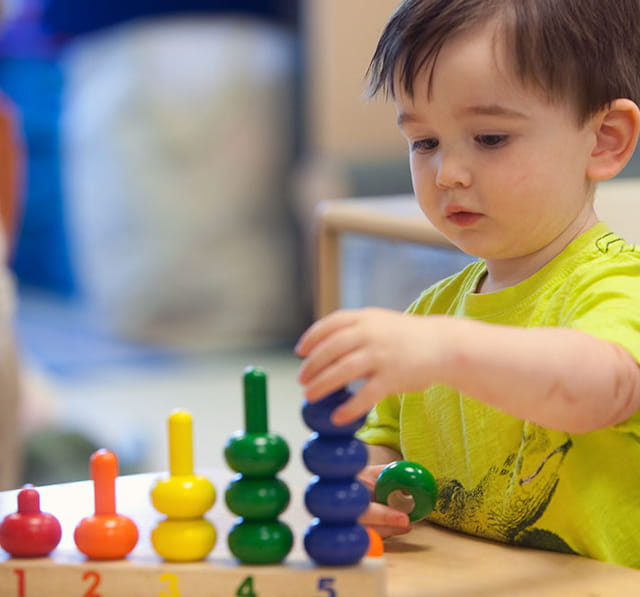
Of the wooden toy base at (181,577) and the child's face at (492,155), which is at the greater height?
the child's face at (492,155)

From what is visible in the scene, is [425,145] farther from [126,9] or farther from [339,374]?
[126,9]

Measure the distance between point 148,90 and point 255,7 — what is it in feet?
2.42

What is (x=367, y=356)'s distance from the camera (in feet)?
1.69

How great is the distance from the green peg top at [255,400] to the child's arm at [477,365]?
0.02 metres

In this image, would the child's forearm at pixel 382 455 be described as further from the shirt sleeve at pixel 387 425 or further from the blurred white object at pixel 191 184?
the blurred white object at pixel 191 184

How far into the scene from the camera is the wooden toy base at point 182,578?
1.73 feet

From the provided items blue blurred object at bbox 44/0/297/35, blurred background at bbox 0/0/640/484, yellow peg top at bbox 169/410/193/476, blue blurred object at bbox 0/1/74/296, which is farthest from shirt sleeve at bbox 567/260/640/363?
blue blurred object at bbox 0/1/74/296

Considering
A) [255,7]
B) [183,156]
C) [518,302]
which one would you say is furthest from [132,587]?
[255,7]

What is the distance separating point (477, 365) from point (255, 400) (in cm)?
11

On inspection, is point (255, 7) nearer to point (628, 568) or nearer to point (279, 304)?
point (279, 304)

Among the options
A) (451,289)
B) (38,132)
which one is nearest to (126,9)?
(38,132)

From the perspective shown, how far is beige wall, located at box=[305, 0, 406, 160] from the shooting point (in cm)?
320

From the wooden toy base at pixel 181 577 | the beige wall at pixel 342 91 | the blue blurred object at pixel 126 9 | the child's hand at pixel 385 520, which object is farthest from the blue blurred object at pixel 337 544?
the blue blurred object at pixel 126 9

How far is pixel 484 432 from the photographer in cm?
69
